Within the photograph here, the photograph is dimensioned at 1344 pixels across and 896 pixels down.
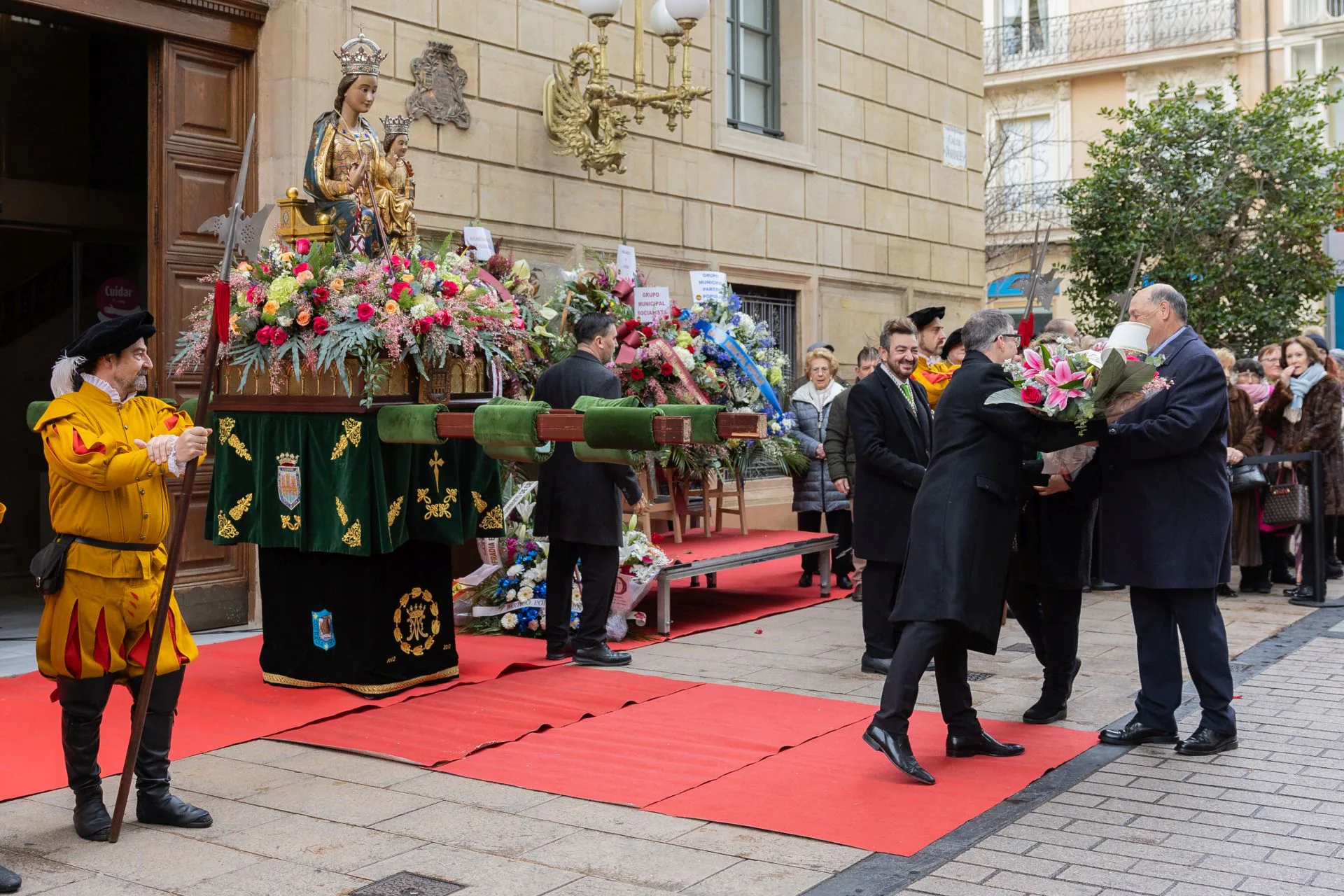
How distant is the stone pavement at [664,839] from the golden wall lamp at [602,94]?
6344mm

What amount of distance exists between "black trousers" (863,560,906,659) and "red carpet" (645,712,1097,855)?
4.08 ft

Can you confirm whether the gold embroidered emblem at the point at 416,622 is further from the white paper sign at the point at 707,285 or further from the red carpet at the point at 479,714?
the white paper sign at the point at 707,285

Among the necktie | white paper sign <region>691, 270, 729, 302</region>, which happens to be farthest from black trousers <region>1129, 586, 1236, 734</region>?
white paper sign <region>691, 270, 729, 302</region>

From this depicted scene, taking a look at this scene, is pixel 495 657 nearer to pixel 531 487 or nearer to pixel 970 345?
pixel 531 487

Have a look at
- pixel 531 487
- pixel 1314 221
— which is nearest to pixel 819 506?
pixel 531 487

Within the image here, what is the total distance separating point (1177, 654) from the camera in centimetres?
606

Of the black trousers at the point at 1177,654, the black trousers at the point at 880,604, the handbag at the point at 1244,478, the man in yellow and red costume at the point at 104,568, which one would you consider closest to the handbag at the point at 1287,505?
the handbag at the point at 1244,478

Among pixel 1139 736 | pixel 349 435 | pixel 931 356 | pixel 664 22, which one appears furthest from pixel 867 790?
pixel 664 22

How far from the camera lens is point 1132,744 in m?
5.98

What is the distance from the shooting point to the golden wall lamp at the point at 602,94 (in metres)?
11.0

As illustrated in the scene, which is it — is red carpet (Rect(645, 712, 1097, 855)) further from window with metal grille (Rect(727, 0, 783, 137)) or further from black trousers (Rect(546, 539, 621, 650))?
window with metal grille (Rect(727, 0, 783, 137))

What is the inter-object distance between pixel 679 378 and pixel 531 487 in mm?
1356

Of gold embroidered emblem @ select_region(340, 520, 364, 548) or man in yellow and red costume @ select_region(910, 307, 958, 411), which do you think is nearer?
gold embroidered emblem @ select_region(340, 520, 364, 548)

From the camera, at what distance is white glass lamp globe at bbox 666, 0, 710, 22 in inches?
432
